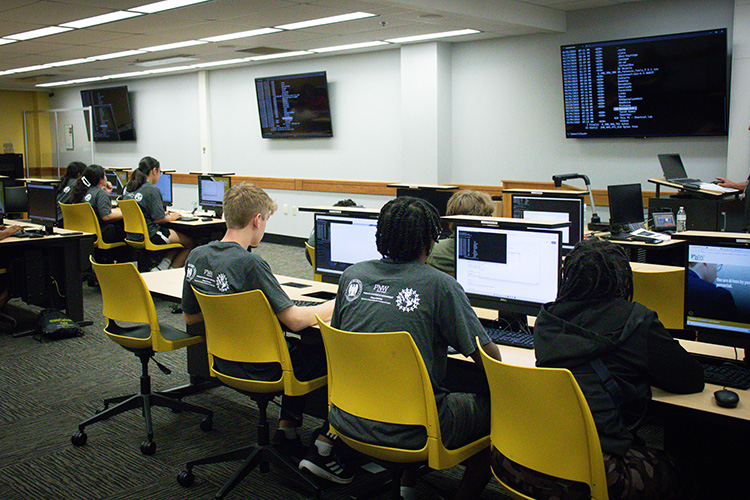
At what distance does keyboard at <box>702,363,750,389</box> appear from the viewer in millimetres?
2023

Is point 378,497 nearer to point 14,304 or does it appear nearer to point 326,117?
point 14,304

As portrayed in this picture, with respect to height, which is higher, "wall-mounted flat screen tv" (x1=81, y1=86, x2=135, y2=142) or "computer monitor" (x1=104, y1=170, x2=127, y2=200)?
"wall-mounted flat screen tv" (x1=81, y1=86, x2=135, y2=142)

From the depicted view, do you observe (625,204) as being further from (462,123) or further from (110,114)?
(110,114)

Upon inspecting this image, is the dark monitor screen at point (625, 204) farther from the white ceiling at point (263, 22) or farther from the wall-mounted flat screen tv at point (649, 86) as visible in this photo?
the white ceiling at point (263, 22)

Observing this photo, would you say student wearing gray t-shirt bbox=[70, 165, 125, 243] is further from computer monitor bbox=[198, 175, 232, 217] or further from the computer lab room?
computer monitor bbox=[198, 175, 232, 217]

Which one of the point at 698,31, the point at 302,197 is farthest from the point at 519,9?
the point at 302,197

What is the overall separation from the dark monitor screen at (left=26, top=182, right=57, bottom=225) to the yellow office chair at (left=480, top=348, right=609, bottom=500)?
195 inches

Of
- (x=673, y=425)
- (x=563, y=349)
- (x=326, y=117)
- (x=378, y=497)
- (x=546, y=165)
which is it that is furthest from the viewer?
(x=326, y=117)

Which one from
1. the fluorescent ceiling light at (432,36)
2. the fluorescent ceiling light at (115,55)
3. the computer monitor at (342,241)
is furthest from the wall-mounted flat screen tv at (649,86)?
the fluorescent ceiling light at (115,55)

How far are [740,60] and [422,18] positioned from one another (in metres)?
2.59

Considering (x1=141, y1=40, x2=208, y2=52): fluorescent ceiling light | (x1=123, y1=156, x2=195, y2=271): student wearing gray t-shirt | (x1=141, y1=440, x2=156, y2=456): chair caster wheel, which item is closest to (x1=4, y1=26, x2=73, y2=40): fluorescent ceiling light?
(x1=141, y1=40, x2=208, y2=52): fluorescent ceiling light

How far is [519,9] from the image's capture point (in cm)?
593

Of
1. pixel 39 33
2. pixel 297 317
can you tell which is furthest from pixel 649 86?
pixel 39 33

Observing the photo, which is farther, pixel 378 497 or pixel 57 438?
pixel 57 438
